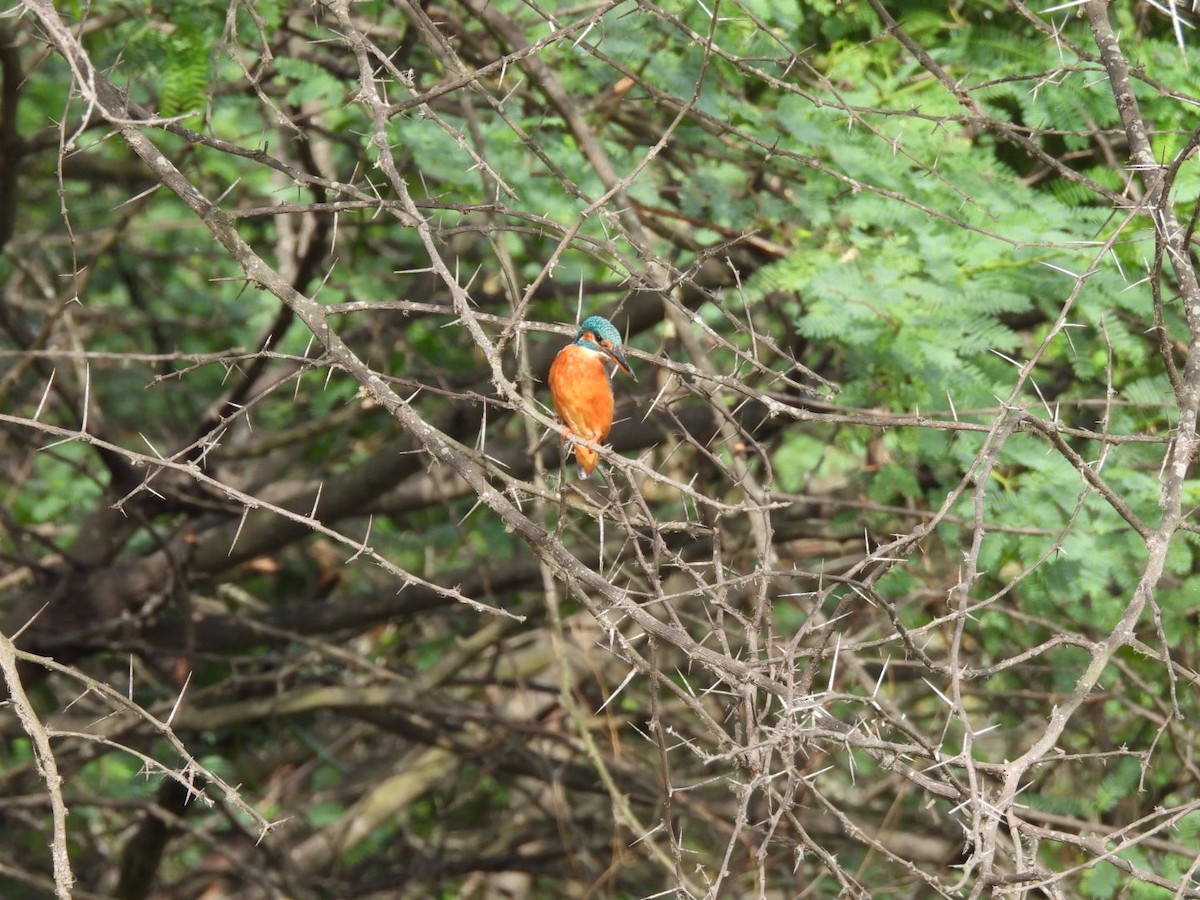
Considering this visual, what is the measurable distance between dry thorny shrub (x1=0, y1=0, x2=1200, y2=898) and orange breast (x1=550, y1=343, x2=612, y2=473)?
0.12 m

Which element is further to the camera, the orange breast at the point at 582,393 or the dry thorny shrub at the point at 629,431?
the orange breast at the point at 582,393

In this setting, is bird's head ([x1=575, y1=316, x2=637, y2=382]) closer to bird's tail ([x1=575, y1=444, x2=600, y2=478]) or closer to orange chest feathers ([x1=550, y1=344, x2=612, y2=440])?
orange chest feathers ([x1=550, y1=344, x2=612, y2=440])

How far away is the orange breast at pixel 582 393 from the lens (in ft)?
11.8

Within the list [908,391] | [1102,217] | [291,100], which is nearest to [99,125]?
[291,100]

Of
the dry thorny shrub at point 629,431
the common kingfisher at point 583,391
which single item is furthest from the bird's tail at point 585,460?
the dry thorny shrub at point 629,431

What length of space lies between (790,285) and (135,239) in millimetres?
4272

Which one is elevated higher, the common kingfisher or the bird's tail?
the common kingfisher

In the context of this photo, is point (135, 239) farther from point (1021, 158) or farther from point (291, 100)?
point (1021, 158)

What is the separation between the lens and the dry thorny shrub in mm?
2311

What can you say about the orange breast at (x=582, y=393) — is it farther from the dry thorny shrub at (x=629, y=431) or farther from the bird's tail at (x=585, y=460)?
the dry thorny shrub at (x=629, y=431)

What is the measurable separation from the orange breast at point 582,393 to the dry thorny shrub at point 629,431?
0.39 ft

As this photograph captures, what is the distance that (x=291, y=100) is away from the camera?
3775 mm

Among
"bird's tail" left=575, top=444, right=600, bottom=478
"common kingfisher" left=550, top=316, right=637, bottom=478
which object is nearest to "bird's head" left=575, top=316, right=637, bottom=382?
"common kingfisher" left=550, top=316, right=637, bottom=478

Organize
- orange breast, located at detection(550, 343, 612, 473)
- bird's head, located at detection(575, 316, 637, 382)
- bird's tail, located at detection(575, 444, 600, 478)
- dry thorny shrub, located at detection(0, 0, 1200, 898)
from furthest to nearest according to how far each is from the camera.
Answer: orange breast, located at detection(550, 343, 612, 473) < bird's tail, located at detection(575, 444, 600, 478) < bird's head, located at detection(575, 316, 637, 382) < dry thorny shrub, located at detection(0, 0, 1200, 898)
